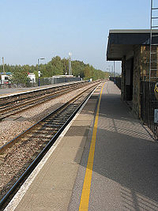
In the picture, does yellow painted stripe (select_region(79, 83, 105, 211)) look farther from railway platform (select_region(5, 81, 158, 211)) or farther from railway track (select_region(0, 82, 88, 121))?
railway track (select_region(0, 82, 88, 121))

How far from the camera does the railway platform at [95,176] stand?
12.4 ft

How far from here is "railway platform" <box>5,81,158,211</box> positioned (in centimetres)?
377

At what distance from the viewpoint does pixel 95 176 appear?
187 inches

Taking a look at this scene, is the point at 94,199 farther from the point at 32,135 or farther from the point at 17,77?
the point at 17,77

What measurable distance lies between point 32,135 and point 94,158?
12.7 ft

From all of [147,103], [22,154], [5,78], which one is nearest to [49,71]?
[5,78]

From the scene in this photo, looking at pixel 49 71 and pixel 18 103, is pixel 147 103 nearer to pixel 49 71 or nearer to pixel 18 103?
pixel 18 103

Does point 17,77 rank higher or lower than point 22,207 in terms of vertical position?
higher

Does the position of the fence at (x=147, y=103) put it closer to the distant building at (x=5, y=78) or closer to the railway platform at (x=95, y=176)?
the railway platform at (x=95, y=176)

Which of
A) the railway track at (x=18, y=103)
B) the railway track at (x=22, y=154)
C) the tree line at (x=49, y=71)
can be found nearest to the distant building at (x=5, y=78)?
the tree line at (x=49, y=71)

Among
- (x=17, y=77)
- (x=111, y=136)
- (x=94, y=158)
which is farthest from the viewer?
(x=17, y=77)

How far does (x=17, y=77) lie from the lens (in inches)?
1858

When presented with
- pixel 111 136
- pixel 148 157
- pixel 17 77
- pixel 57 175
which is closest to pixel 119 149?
pixel 148 157

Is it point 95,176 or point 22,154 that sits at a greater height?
point 95,176
